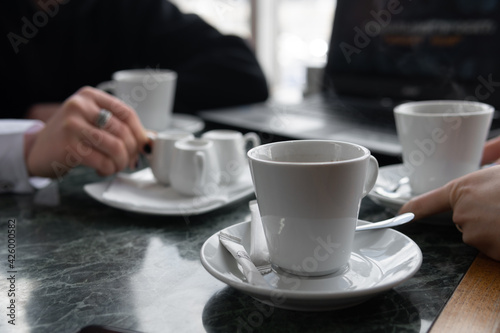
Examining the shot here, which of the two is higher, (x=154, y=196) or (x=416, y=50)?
(x=416, y=50)

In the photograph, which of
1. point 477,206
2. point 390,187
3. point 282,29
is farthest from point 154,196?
point 282,29

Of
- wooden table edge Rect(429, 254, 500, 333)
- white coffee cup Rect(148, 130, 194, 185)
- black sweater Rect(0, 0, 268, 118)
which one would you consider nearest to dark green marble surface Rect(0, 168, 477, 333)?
wooden table edge Rect(429, 254, 500, 333)

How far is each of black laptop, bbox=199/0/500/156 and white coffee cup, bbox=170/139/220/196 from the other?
0.26 meters

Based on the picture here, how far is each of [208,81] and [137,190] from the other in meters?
0.70

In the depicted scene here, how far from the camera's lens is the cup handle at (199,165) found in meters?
0.78

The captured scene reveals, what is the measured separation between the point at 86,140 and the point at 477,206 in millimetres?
648

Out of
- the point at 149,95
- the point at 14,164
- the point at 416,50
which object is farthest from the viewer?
the point at 416,50

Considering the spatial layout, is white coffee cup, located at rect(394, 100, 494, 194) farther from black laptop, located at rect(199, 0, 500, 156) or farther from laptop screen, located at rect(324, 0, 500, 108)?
laptop screen, located at rect(324, 0, 500, 108)

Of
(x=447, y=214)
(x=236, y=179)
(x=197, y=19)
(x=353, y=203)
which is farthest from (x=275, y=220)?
(x=197, y=19)

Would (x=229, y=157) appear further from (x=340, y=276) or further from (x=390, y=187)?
(x=340, y=276)

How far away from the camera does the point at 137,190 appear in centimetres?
83

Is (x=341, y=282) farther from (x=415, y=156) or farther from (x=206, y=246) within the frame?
(x=415, y=156)

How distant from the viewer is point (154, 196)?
0.81m

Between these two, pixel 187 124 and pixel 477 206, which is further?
pixel 187 124
